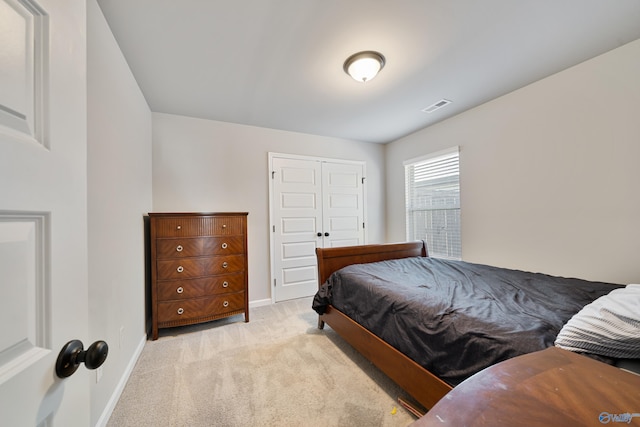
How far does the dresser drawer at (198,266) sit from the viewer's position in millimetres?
2385

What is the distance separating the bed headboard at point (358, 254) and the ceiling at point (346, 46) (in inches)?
64.9

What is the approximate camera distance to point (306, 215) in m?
3.64

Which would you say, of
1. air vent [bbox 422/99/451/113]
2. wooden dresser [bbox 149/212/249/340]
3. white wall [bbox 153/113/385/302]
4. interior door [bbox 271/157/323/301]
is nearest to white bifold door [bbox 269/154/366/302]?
interior door [bbox 271/157/323/301]

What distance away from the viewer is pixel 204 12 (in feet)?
5.04

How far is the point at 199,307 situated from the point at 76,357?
7.33 ft

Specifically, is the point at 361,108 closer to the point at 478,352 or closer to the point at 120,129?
the point at 120,129

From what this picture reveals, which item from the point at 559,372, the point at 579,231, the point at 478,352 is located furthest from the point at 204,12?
the point at 579,231

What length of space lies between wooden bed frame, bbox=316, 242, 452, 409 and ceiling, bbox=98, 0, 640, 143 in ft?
5.52

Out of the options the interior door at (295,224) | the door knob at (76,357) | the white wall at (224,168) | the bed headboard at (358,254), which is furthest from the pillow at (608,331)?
the white wall at (224,168)

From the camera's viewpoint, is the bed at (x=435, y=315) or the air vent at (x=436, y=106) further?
the air vent at (x=436, y=106)

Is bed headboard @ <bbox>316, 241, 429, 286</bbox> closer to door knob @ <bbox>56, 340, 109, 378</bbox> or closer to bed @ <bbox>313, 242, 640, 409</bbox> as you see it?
bed @ <bbox>313, 242, 640, 409</bbox>

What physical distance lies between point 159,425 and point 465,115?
158 inches
